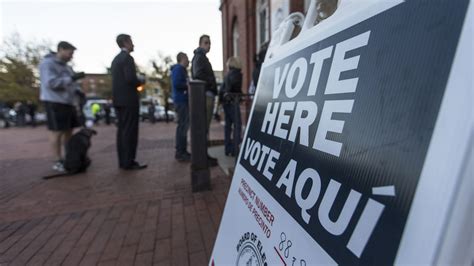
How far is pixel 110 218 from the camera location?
2625mm

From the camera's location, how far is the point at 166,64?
31.6 meters

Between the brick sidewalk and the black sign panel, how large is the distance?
138cm

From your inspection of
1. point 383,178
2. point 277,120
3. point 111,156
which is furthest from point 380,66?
point 111,156

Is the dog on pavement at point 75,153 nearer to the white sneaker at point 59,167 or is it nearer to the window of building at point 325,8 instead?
the white sneaker at point 59,167

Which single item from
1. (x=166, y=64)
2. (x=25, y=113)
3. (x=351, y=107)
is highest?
(x=166, y=64)

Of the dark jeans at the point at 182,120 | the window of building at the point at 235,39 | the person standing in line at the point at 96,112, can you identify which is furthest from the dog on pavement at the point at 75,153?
the person standing in line at the point at 96,112

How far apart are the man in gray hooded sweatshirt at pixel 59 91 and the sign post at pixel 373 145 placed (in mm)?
4080

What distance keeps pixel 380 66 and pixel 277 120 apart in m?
0.52

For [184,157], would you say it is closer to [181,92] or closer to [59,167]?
[181,92]

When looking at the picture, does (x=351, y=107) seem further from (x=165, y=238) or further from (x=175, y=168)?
(x=175, y=168)

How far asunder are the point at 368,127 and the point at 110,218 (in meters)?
2.62

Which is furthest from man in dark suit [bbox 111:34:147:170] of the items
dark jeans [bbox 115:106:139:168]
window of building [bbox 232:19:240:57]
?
window of building [bbox 232:19:240:57]

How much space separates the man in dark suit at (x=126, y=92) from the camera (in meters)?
3.91

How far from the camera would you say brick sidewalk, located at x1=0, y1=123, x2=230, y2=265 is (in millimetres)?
2014
